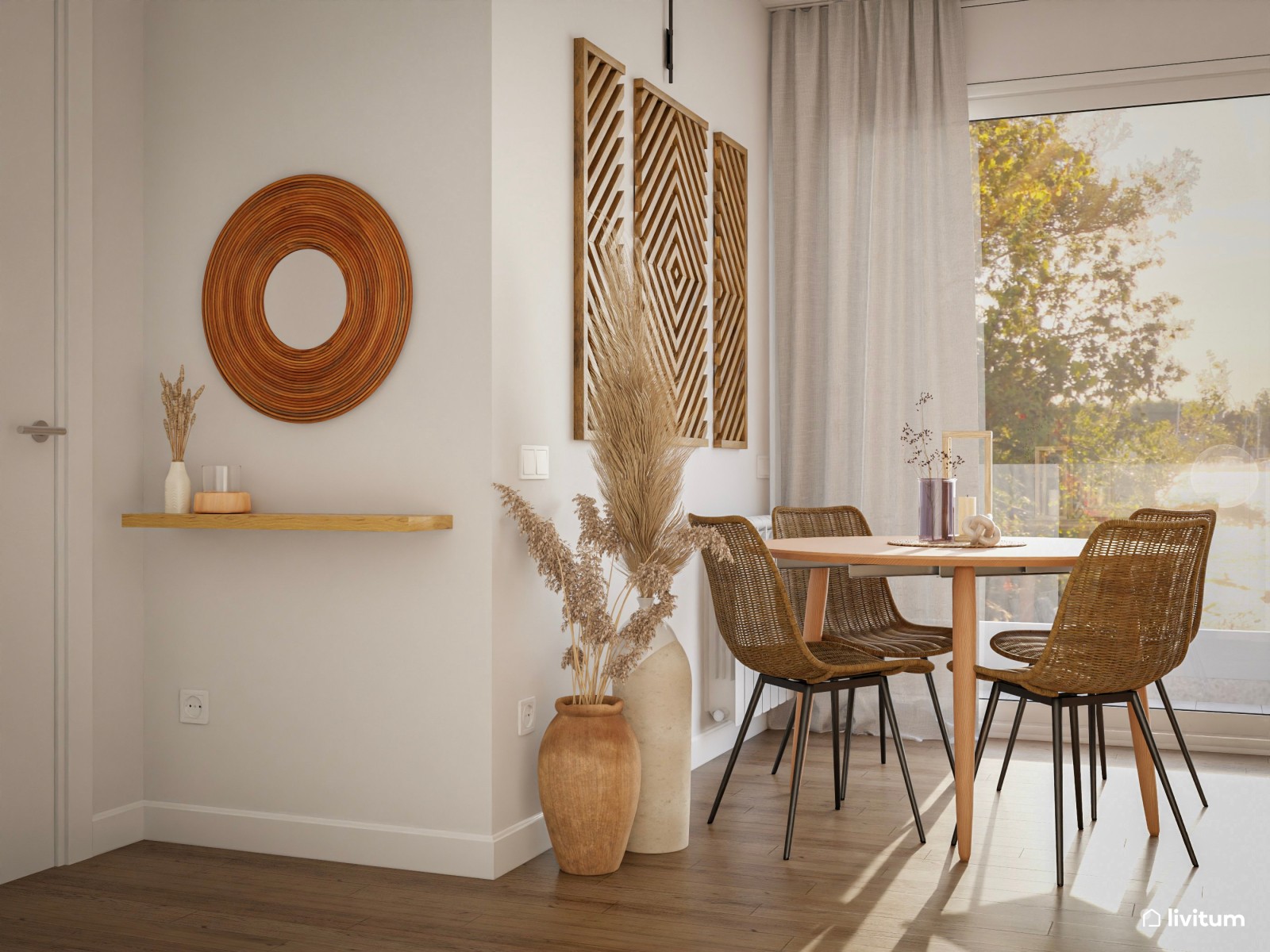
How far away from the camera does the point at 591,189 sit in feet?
11.2

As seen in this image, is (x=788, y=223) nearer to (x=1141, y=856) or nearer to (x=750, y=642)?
(x=750, y=642)

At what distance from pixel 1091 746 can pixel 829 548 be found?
90 cm

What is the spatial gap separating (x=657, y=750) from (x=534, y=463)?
822 mm

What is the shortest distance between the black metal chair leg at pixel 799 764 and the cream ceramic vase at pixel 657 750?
0.91 ft

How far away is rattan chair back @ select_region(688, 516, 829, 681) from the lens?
3.07m

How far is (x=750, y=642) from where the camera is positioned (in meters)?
3.18

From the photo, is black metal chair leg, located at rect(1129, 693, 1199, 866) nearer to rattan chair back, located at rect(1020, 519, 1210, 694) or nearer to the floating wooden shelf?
rattan chair back, located at rect(1020, 519, 1210, 694)

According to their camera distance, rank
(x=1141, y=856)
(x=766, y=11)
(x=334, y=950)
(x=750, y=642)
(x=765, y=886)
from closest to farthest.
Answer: (x=334, y=950), (x=765, y=886), (x=1141, y=856), (x=750, y=642), (x=766, y=11)

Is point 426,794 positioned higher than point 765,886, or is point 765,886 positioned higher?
point 426,794

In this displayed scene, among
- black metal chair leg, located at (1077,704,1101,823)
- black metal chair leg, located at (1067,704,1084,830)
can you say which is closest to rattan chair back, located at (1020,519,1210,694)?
black metal chair leg, located at (1067,704,1084,830)

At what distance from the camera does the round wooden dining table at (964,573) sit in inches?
116

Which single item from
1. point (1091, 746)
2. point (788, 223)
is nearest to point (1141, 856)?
point (1091, 746)

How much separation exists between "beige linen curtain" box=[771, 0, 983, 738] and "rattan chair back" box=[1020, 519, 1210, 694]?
1.60m

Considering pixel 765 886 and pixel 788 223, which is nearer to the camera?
pixel 765 886
